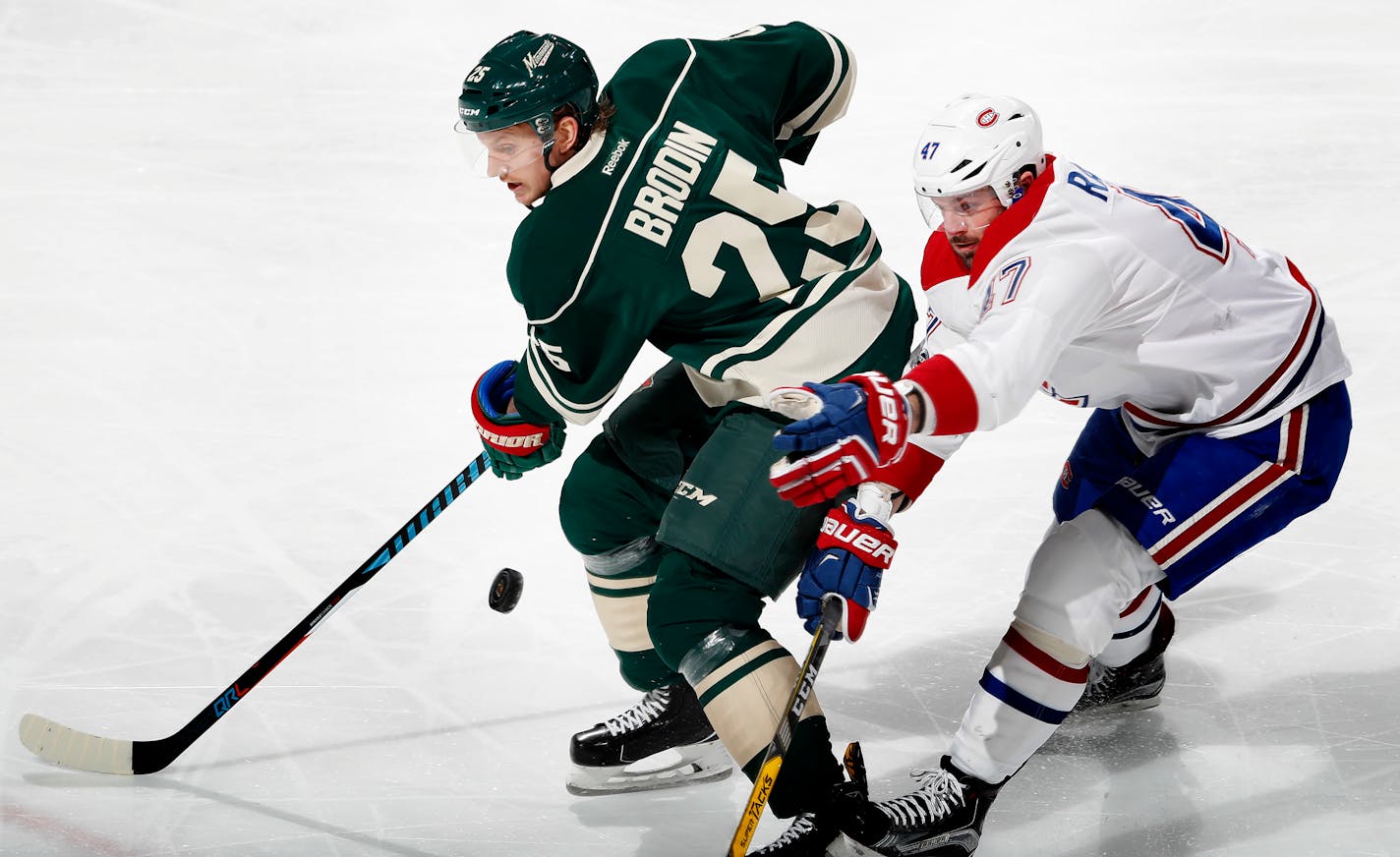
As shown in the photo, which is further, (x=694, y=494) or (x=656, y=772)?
(x=656, y=772)

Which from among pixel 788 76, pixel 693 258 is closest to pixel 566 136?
pixel 693 258

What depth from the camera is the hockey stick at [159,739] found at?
2803mm

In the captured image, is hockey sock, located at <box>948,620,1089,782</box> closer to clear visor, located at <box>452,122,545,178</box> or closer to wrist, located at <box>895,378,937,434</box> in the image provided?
wrist, located at <box>895,378,937,434</box>

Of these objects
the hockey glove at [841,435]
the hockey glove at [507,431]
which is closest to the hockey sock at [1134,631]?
the hockey glove at [841,435]

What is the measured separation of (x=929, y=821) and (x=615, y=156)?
1.19m

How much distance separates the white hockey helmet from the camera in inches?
90.6

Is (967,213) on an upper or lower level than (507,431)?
upper

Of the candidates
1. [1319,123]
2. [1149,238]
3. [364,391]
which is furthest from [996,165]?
[1319,123]

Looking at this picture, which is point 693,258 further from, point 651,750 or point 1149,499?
point 651,750

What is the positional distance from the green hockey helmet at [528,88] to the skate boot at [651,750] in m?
1.10

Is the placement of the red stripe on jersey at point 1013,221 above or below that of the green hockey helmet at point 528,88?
below

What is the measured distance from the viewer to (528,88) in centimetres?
238

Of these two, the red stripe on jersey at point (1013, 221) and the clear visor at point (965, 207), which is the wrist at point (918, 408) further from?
the clear visor at point (965, 207)

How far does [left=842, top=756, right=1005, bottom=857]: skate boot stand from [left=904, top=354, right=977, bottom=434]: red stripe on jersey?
71 centimetres
